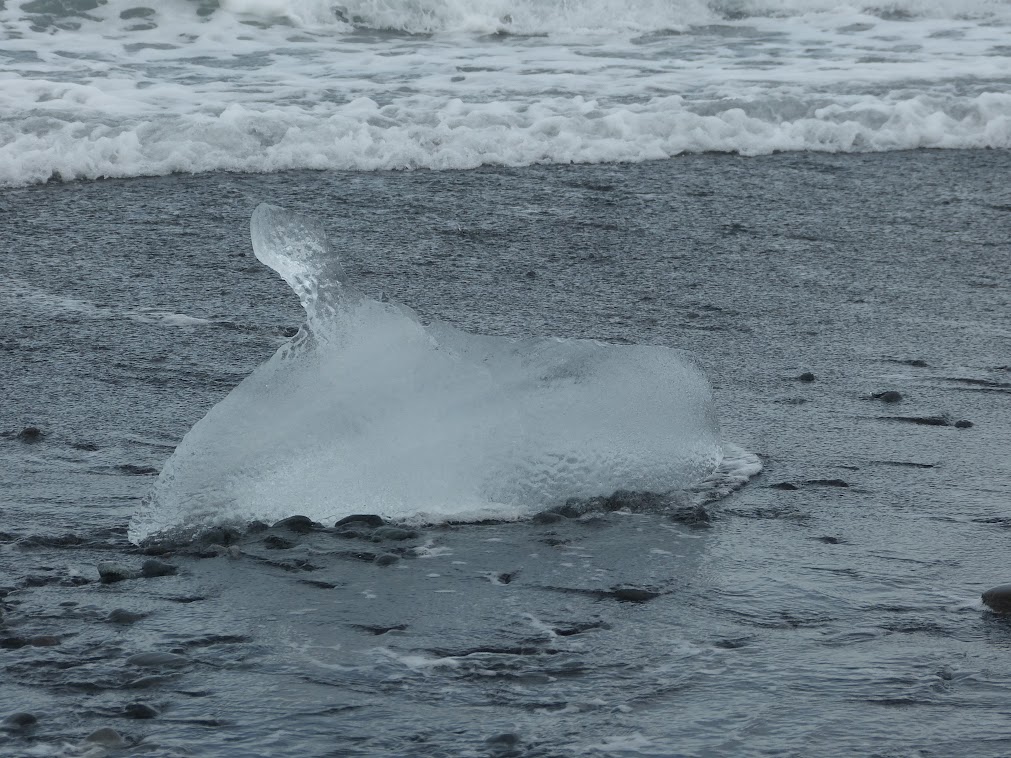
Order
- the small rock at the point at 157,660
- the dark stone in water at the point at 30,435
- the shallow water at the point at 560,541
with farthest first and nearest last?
the dark stone in water at the point at 30,435
the small rock at the point at 157,660
the shallow water at the point at 560,541

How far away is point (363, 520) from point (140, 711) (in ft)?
3.20

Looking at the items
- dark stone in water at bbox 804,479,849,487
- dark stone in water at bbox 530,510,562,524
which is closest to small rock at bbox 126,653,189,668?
dark stone in water at bbox 530,510,562,524

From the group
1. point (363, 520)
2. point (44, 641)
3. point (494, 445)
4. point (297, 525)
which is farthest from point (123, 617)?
point (494, 445)

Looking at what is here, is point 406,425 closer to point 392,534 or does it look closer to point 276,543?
point 392,534

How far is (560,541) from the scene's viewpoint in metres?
3.04

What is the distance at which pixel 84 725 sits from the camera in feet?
7.12

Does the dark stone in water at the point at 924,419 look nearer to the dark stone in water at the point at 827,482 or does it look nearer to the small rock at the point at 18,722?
the dark stone in water at the point at 827,482

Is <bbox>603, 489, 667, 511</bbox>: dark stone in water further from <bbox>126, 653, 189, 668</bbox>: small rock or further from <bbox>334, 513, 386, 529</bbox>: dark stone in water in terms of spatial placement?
<bbox>126, 653, 189, 668</bbox>: small rock

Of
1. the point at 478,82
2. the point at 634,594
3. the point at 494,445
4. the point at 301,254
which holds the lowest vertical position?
the point at 634,594

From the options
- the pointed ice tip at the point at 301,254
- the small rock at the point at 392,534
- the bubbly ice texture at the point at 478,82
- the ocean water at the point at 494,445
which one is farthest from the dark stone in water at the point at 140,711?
the bubbly ice texture at the point at 478,82

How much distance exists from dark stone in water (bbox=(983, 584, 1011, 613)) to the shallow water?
3 centimetres

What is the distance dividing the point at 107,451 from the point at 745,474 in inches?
65.9

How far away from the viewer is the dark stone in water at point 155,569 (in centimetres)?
279

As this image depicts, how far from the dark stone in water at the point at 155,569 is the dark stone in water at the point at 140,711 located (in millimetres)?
590
